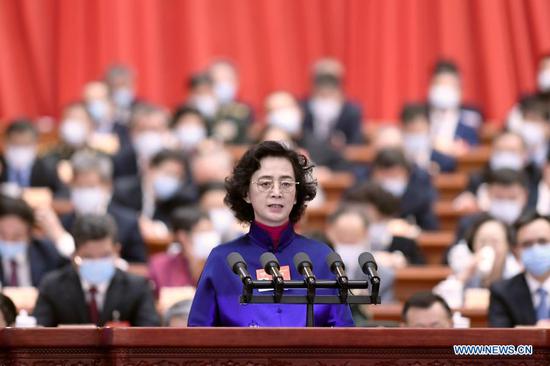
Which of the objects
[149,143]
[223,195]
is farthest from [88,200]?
[149,143]

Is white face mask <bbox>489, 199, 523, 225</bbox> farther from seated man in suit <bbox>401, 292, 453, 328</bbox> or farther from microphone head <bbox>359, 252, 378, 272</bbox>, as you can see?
microphone head <bbox>359, 252, 378, 272</bbox>

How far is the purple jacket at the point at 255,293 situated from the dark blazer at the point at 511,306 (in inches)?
68.7

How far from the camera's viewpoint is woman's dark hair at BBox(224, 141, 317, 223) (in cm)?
377

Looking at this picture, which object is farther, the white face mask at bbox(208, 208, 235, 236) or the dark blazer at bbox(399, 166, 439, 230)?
the dark blazer at bbox(399, 166, 439, 230)

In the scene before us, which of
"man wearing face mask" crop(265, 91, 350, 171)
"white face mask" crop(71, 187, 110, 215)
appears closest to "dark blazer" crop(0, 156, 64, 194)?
"white face mask" crop(71, 187, 110, 215)

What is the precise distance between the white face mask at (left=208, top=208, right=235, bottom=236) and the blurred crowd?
0.4 inches

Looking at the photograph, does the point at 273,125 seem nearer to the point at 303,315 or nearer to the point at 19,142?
the point at 19,142

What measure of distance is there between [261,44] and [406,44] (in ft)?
4.07

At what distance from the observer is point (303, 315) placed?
140 inches

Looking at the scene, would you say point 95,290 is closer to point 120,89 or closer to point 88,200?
point 88,200

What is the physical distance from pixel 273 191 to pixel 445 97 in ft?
20.2

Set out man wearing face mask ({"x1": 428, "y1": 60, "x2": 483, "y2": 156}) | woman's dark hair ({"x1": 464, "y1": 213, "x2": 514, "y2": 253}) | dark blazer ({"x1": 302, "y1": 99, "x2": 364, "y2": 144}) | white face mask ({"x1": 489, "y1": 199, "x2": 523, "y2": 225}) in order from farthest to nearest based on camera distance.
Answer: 1. dark blazer ({"x1": 302, "y1": 99, "x2": 364, "y2": 144})
2. man wearing face mask ({"x1": 428, "y1": 60, "x2": 483, "y2": 156})
3. white face mask ({"x1": 489, "y1": 199, "x2": 523, "y2": 225})
4. woman's dark hair ({"x1": 464, "y1": 213, "x2": 514, "y2": 253})

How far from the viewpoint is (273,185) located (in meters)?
3.71

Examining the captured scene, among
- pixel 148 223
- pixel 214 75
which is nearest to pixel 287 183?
pixel 148 223
